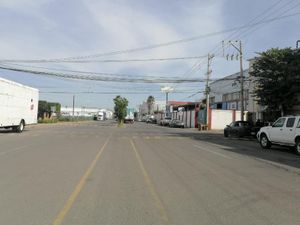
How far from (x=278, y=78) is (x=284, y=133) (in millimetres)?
12239

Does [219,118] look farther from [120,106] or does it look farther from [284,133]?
[284,133]

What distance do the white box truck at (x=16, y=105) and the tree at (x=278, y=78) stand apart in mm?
20152

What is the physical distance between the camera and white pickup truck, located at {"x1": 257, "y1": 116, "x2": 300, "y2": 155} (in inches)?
847

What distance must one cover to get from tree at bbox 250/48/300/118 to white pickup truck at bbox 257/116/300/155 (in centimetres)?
931

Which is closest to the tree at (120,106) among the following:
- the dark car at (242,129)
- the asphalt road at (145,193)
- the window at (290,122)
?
the dark car at (242,129)

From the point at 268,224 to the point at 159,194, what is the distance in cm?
286

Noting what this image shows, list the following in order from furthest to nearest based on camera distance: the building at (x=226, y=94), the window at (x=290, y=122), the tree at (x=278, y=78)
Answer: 1. the building at (x=226, y=94)
2. the tree at (x=278, y=78)
3. the window at (x=290, y=122)

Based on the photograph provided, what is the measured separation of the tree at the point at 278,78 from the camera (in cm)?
3253

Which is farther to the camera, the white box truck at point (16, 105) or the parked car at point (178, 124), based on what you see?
the parked car at point (178, 124)

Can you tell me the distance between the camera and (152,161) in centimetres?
1534

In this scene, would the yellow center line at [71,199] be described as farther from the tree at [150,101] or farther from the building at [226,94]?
the tree at [150,101]

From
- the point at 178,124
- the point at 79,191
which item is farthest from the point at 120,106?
the point at 79,191

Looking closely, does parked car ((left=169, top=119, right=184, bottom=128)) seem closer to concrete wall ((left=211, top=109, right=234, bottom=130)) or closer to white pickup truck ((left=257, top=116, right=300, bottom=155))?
concrete wall ((left=211, top=109, right=234, bottom=130))

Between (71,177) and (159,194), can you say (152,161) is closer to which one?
(71,177)
